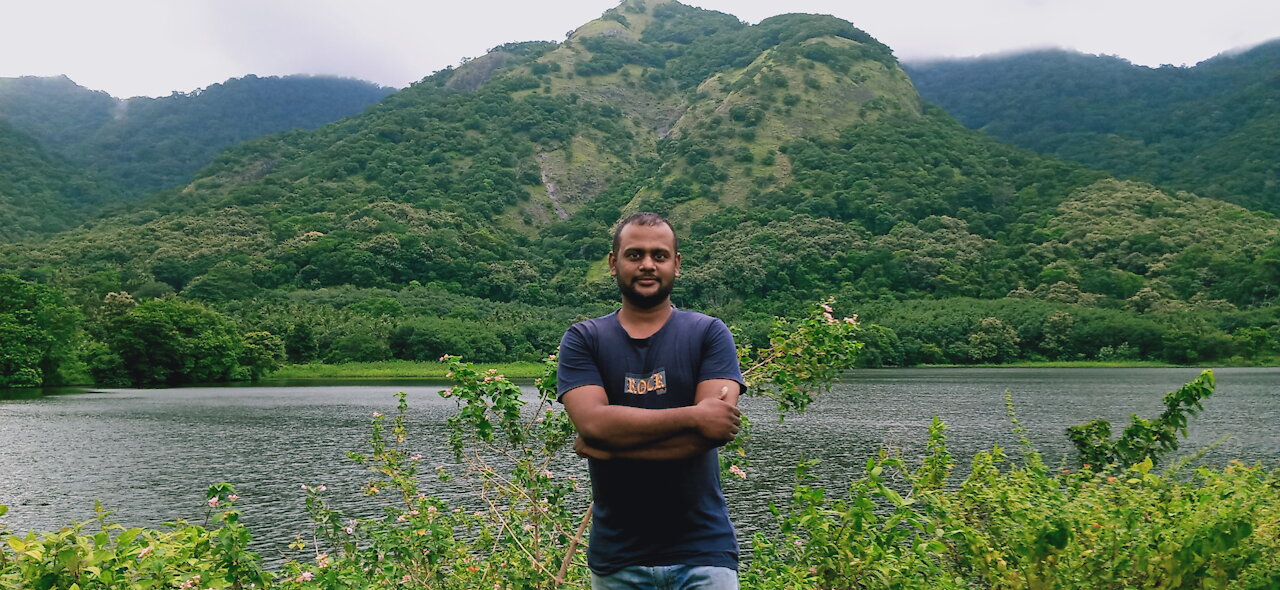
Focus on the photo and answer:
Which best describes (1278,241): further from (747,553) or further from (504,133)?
(504,133)

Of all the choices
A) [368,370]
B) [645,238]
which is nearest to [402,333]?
[368,370]

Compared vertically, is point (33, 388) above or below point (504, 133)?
below

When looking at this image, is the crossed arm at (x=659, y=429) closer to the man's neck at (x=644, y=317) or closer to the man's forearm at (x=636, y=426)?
the man's forearm at (x=636, y=426)

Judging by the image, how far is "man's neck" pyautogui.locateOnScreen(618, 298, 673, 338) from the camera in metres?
3.73

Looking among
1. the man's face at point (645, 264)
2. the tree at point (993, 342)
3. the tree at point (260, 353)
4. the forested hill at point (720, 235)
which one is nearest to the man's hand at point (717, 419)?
the man's face at point (645, 264)

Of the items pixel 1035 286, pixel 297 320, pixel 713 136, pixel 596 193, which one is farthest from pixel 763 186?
pixel 297 320

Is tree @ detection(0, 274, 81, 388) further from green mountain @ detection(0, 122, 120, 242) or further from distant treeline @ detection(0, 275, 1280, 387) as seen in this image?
green mountain @ detection(0, 122, 120, 242)

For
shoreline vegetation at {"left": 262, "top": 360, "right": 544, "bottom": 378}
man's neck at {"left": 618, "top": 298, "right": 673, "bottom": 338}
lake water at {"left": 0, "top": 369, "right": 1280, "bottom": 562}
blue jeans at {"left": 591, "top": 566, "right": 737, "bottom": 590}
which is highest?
man's neck at {"left": 618, "top": 298, "right": 673, "bottom": 338}

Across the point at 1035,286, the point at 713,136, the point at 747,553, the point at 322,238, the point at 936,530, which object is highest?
the point at 713,136

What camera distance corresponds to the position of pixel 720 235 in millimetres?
146500

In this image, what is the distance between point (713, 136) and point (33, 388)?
5163 inches

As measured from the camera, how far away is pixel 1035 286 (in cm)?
12162

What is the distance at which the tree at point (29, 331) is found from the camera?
6462cm

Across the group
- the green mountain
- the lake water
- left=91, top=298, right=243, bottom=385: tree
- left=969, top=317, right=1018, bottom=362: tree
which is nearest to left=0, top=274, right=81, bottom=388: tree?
left=91, top=298, right=243, bottom=385: tree
